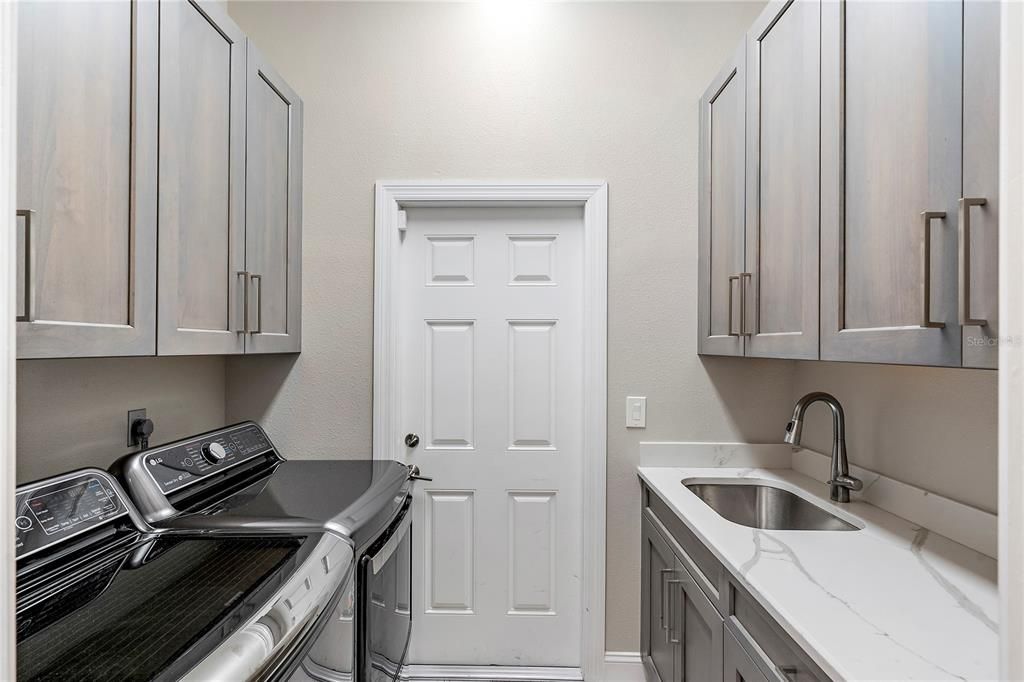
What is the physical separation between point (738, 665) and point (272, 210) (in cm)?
190

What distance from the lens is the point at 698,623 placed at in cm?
154

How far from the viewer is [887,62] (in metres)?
1.11

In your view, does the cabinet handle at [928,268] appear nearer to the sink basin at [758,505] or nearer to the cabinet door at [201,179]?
the sink basin at [758,505]

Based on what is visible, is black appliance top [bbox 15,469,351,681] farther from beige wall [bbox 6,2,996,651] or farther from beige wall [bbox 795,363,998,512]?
beige wall [bbox 795,363,998,512]

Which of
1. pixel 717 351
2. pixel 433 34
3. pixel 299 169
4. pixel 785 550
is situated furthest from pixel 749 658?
pixel 433 34

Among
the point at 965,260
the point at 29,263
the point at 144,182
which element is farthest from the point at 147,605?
the point at 965,260

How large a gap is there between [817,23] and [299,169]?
1.77 m

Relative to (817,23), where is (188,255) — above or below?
below

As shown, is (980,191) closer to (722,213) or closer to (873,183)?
(873,183)

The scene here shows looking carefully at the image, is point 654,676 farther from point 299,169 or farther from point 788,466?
point 299,169

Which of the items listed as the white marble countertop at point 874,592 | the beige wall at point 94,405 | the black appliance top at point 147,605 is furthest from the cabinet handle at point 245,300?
the white marble countertop at point 874,592

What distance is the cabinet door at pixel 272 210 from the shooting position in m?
1.86

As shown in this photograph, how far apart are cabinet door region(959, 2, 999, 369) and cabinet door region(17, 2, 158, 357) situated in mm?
1451

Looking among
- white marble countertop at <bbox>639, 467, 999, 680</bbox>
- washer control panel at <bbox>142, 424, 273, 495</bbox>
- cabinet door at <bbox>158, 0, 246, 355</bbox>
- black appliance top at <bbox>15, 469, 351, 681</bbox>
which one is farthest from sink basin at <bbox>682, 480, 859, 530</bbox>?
cabinet door at <bbox>158, 0, 246, 355</bbox>
